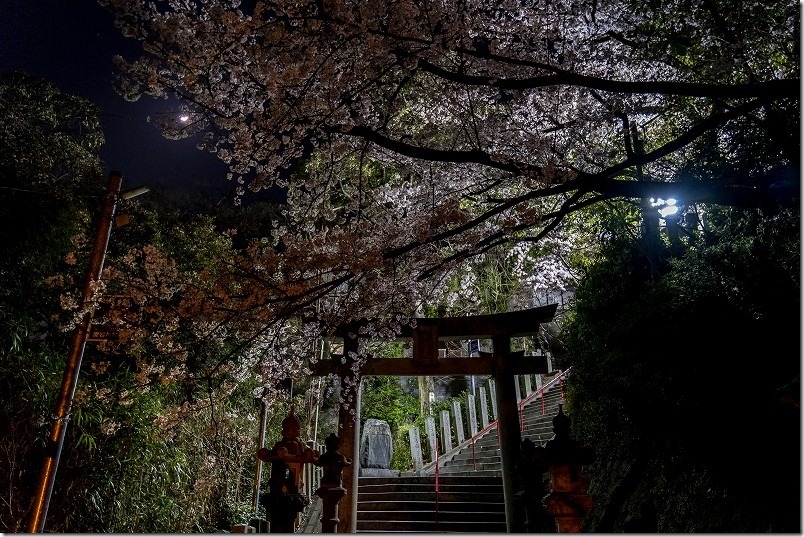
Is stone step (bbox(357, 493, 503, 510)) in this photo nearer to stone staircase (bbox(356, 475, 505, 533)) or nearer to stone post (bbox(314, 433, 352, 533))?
stone staircase (bbox(356, 475, 505, 533))

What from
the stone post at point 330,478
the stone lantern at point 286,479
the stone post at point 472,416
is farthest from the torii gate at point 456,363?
the stone post at point 472,416

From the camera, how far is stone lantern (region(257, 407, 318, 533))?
408 centimetres

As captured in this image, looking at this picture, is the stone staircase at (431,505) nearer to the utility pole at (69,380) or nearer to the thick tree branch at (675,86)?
the utility pole at (69,380)

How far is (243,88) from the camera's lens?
5.31 m

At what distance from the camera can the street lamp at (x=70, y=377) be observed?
216 inches

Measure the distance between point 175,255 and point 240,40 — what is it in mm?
8100

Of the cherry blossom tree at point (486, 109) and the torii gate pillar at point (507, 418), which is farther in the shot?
the torii gate pillar at point (507, 418)

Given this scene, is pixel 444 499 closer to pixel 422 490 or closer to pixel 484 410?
pixel 422 490

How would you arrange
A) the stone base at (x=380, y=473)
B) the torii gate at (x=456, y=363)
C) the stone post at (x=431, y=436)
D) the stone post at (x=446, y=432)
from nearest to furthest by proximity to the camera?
the torii gate at (x=456, y=363), the stone base at (x=380, y=473), the stone post at (x=431, y=436), the stone post at (x=446, y=432)

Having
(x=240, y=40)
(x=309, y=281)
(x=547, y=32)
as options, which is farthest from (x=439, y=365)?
(x=240, y=40)

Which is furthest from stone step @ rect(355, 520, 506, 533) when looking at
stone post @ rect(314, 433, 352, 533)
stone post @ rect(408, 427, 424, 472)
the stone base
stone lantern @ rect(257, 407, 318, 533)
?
stone lantern @ rect(257, 407, 318, 533)

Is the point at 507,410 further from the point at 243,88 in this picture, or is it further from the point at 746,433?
the point at 243,88

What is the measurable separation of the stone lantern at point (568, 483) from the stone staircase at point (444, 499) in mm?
7034

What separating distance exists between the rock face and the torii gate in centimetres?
683
